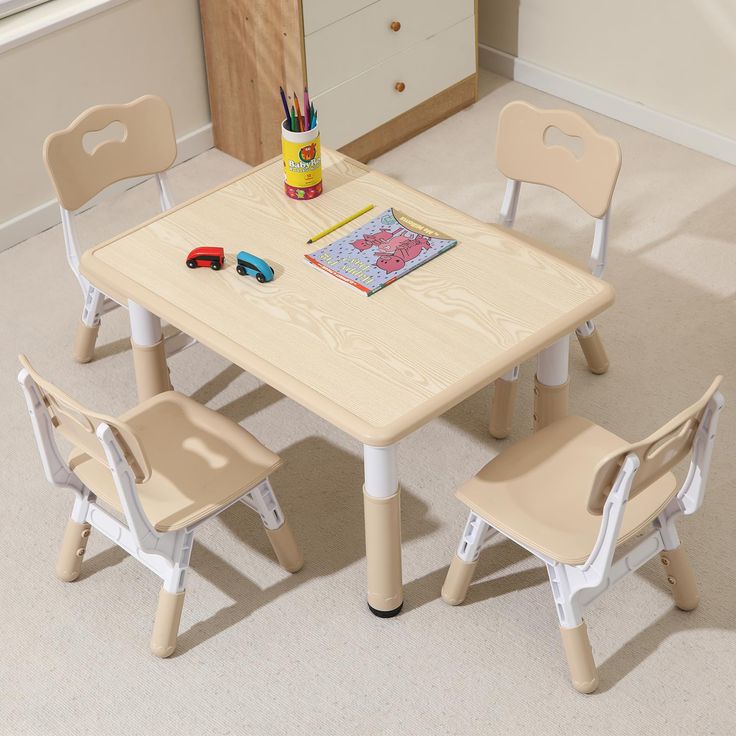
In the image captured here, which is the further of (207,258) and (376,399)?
(207,258)

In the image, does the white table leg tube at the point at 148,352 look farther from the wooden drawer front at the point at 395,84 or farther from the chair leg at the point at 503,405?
the wooden drawer front at the point at 395,84

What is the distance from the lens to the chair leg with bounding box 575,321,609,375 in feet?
10.1

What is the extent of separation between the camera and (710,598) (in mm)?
2598

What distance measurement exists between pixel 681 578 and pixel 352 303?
904 mm

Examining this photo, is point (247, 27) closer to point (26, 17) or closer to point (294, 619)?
point (26, 17)

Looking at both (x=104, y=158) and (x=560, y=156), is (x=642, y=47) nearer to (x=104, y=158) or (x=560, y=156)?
(x=560, y=156)

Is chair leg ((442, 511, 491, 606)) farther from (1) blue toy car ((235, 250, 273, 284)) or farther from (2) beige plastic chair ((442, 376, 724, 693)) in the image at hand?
(1) blue toy car ((235, 250, 273, 284))

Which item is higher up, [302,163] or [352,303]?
[302,163]

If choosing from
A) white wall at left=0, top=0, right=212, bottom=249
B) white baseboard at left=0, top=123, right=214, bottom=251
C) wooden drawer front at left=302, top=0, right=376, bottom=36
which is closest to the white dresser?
wooden drawer front at left=302, top=0, right=376, bottom=36

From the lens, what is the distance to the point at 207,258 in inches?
100

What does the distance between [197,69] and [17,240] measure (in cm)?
84

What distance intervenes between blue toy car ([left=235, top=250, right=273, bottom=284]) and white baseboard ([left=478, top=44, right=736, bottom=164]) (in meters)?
2.10

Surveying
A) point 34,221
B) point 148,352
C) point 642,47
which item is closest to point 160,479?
point 148,352

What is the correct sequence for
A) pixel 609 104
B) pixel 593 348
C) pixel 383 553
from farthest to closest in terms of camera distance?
pixel 609 104
pixel 593 348
pixel 383 553
